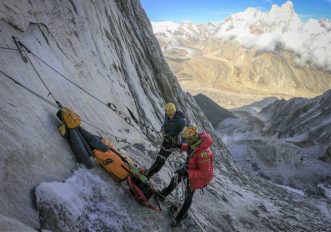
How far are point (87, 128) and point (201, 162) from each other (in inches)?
131

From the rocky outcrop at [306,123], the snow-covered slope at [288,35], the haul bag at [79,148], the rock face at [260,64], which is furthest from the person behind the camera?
the snow-covered slope at [288,35]

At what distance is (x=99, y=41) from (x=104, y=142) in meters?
7.65

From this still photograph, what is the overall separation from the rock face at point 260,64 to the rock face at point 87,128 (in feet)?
284

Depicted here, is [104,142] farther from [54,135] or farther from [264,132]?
[264,132]

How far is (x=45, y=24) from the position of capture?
11.0 metres

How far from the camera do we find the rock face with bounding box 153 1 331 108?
127 metres

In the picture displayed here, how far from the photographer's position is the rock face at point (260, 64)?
417ft

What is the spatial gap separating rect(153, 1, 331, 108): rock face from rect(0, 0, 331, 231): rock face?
86.5 meters

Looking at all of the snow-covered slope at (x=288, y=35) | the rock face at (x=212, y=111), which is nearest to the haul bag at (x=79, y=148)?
the rock face at (x=212, y=111)

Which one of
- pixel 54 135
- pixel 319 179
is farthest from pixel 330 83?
pixel 54 135

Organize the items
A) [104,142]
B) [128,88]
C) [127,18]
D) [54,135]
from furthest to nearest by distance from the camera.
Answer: [127,18], [128,88], [104,142], [54,135]

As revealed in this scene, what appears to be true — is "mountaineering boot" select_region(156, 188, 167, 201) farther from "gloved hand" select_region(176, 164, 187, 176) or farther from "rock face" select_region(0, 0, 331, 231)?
"gloved hand" select_region(176, 164, 187, 176)

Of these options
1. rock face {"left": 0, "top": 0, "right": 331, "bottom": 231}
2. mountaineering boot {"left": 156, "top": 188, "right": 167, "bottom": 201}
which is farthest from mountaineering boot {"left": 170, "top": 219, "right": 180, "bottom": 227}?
mountaineering boot {"left": 156, "top": 188, "right": 167, "bottom": 201}

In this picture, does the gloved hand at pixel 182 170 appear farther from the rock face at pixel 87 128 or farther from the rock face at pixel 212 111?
the rock face at pixel 212 111
